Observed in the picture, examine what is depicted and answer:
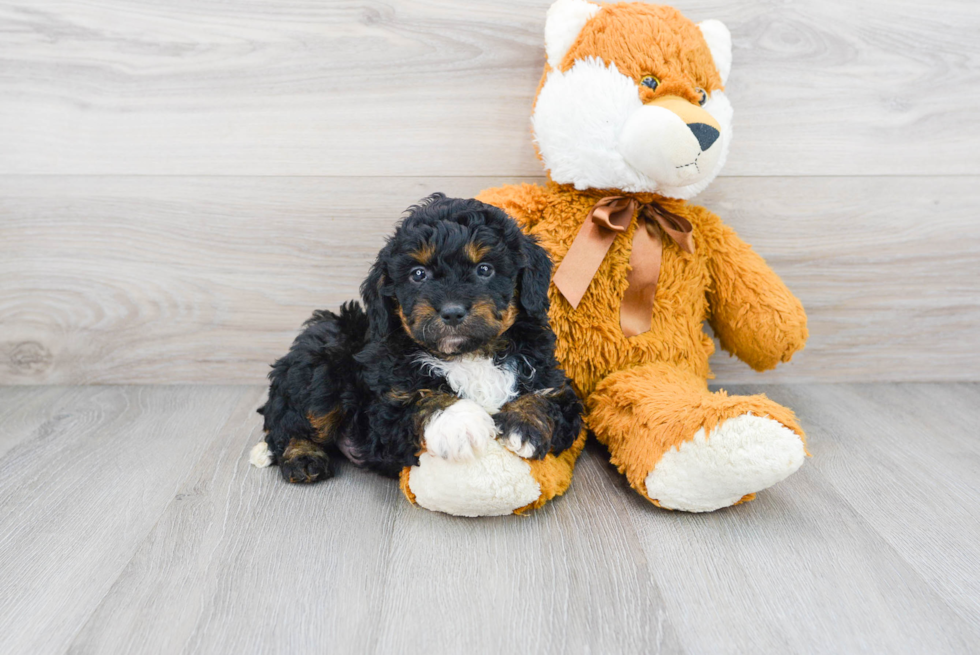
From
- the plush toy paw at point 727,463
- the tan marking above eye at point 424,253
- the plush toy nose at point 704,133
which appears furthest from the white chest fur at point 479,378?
the plush toy nose at point 704,133

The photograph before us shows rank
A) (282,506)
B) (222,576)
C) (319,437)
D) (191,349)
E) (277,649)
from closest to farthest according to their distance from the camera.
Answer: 1. (277,649)
2. (222,576)
3. (282,506)
4. (319,437)
5. (191,349)

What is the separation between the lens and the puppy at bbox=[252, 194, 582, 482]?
4.18ft

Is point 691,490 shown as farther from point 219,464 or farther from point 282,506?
point 219,464

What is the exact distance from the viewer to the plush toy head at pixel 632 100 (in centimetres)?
147

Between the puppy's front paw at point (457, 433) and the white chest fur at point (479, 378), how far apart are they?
0.08 m

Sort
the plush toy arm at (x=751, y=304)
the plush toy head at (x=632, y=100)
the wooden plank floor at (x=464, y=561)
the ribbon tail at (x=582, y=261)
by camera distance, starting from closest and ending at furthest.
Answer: the wooden plank floor at (x=464, y=561)
the plush toy head at (x=632, y=100)
the ribbon tail at (x=582, y=261)
the plush toy arm at (x=751, y=304)

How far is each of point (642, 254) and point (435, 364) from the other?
0.59 meters

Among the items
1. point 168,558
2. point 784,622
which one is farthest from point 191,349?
point 784,622

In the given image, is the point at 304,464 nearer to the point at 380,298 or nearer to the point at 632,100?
the point at 380,298

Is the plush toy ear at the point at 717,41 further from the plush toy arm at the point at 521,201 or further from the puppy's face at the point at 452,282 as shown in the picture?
the puppy's face at the point at 452,282

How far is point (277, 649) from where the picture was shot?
1.04 meters

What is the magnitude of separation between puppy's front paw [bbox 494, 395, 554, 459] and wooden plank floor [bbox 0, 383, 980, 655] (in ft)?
0.55

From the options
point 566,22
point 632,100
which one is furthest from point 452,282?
point 566,22

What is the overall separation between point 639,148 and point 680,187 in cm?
20
